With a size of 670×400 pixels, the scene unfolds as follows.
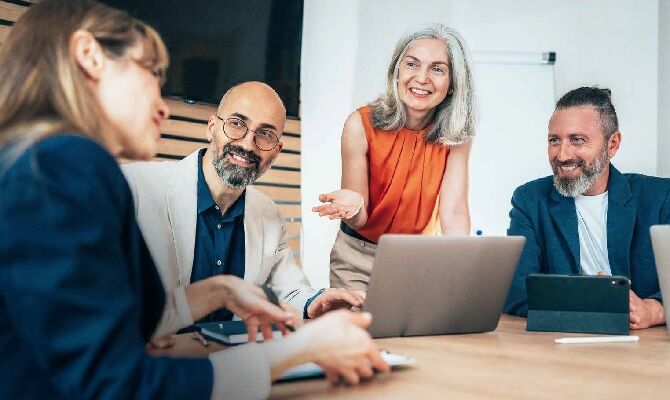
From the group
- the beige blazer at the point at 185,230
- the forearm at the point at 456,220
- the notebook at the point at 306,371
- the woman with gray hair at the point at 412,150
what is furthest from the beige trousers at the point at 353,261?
the notebook at the point at 306,371

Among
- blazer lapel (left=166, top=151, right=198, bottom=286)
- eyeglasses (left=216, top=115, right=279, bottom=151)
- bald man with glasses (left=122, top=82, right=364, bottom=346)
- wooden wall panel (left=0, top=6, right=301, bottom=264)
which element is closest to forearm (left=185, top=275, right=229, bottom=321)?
bald man with glasses (left=122, top=82, right=364, bottom=346)

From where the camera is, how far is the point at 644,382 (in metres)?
Result: 1.04

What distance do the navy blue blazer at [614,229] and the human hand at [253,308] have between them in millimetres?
1159

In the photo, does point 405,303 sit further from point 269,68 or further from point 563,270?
point 269,68

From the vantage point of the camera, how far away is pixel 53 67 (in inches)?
33.0

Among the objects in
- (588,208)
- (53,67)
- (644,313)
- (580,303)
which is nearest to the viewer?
(53,67)

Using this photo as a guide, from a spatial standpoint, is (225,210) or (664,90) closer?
(225,210)

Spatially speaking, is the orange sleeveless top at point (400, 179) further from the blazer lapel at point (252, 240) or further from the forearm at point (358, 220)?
the blazer lapel at point (252, 240)

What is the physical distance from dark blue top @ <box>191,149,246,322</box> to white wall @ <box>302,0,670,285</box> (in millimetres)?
1929

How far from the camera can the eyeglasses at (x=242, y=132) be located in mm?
2074

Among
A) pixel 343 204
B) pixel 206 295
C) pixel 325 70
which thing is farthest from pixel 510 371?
pixel 325 70

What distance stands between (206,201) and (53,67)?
1.17 metres

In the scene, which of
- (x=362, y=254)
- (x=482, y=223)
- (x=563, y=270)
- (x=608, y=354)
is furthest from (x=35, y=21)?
(x=482, y=223)

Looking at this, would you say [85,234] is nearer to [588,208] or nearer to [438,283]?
[438,283]
